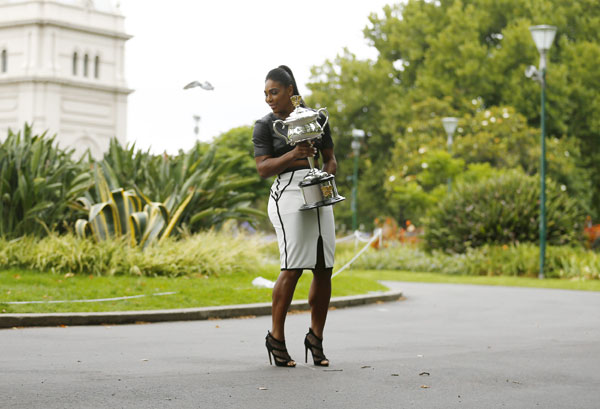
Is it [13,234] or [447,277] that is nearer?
[13,234]

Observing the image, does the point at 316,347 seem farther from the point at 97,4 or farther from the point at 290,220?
the point at 97,4

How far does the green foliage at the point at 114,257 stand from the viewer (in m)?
13.3

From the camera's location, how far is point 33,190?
14258 millimetres

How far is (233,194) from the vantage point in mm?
16609

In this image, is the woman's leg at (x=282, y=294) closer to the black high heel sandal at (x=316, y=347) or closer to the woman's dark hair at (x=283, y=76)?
the black high heel sandal at (x=316, y=347)

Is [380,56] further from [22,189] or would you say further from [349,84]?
[22,189]

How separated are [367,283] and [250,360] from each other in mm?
9260

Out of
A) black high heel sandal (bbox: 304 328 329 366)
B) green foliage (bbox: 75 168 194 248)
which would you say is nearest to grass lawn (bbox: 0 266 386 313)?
green foliage (bbox: 75 168 194 248)

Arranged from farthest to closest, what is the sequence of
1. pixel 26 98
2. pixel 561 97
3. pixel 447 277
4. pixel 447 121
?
pixel 26 98
pixel 561 97
pixel 447 121
pixel 447 277

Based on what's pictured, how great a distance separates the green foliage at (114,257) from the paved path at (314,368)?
274 centimetres

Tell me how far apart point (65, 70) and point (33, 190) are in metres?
66.5

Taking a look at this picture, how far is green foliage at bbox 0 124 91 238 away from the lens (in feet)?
46.6

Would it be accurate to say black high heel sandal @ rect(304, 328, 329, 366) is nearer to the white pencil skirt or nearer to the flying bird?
the white pencil skirt

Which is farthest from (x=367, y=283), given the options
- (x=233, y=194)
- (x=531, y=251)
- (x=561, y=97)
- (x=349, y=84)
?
(x=349, y=84)
